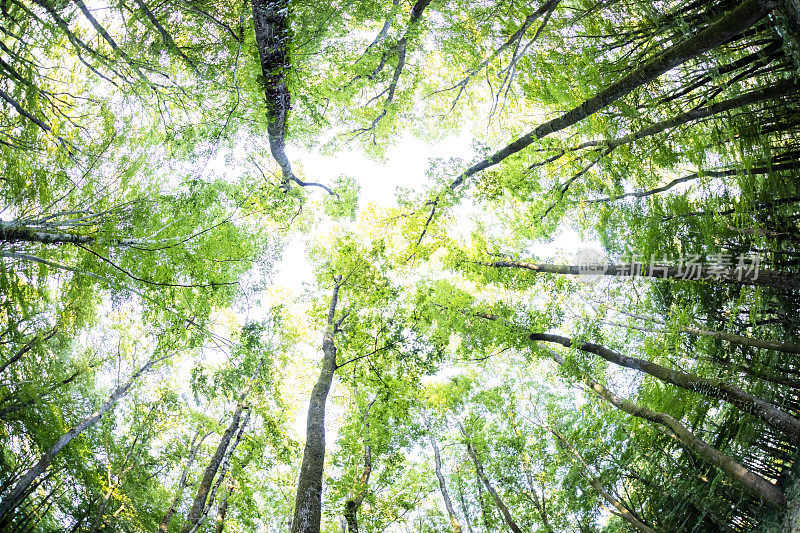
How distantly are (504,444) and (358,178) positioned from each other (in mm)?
9202

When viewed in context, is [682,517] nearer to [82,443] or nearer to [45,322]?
[45,322]

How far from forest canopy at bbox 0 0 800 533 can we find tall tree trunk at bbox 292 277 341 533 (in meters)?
0.05

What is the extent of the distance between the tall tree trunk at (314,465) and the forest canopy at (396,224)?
5cm

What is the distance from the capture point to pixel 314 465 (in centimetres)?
527

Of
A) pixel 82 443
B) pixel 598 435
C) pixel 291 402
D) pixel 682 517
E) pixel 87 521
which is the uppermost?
pixel 598 435

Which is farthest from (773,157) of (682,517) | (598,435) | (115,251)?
(598,435)

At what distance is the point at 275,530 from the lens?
1738cm

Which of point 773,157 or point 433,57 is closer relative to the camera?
point 773,157

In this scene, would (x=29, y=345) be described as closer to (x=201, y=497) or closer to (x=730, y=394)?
(x=201, y=497)

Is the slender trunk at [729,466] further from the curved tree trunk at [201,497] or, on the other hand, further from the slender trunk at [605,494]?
the curved tree trunk at [201,497]

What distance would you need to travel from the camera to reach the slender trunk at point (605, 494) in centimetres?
667

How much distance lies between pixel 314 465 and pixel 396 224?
4.72 meters

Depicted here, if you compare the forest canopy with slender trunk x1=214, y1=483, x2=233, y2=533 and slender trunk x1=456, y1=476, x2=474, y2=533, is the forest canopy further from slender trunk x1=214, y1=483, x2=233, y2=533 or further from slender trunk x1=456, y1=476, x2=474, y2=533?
slender trunk x1=456, y1=476, x2=474, y2=533

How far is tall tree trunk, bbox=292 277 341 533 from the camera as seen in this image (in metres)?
4.54
